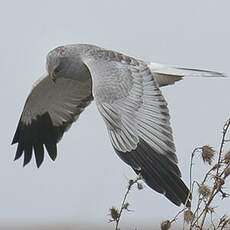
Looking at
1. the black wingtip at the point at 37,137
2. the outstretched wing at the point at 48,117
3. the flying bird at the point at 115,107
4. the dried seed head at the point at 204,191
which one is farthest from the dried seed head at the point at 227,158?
the black wingtip at the point at 37,137

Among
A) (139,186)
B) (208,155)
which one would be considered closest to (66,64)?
(139,186)

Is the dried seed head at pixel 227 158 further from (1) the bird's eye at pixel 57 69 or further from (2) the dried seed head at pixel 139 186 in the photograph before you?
(1) the bird's eye at pixel 57 69

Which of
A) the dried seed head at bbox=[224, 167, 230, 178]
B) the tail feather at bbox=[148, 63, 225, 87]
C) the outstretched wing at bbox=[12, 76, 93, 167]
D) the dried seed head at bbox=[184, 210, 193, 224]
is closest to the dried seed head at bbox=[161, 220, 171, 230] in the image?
the dried seed head at bbox=[184, 210, 193, 224]

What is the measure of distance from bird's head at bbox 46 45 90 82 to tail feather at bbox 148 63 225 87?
28.1 inches

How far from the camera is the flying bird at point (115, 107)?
15.6 ft

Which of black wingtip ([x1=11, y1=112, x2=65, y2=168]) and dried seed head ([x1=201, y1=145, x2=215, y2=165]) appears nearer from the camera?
dried seed head ([x1=201, y1=145, x2=215, y2=165])

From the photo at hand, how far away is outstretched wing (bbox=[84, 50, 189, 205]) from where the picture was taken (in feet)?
15.1

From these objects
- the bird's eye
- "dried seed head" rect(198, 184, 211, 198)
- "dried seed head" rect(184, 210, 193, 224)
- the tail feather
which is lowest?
"dried seed head" rect(184, 210, 193, 224)

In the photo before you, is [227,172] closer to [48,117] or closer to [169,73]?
[169,73]

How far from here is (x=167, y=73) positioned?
6996 millimetres

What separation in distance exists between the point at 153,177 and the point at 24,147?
168 inches

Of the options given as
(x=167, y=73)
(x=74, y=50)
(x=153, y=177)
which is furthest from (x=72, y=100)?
(x=153, y=177)

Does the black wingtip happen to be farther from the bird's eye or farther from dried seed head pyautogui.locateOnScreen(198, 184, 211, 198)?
dried seed head pyautogui.locateOnScreen(198, 184, 211, 198)

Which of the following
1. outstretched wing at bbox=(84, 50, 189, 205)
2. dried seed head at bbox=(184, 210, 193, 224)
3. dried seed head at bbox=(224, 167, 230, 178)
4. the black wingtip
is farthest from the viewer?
the black wingtip
